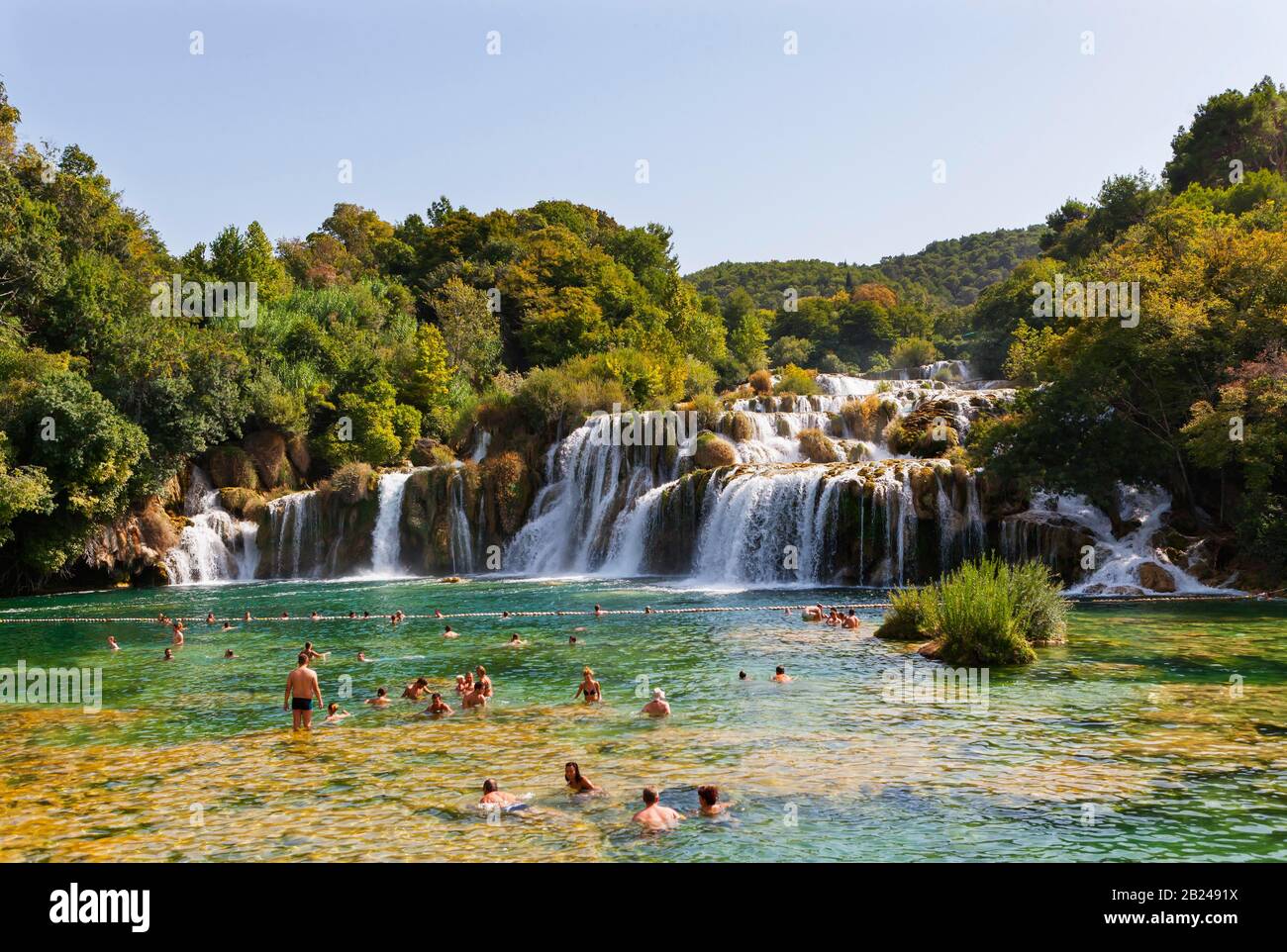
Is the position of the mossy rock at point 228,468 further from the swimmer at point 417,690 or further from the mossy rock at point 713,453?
the swimmer at point 417,690

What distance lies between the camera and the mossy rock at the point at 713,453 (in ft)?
132

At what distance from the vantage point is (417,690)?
16.5 metres

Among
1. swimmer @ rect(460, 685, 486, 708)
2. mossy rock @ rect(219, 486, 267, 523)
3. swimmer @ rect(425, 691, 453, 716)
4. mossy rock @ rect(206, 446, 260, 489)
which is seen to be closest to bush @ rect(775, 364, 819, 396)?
mossy rock @ rect(219, 486, 267, 523)

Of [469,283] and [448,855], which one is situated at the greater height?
[469,283]

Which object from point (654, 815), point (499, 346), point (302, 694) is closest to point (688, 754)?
point (654, 815)

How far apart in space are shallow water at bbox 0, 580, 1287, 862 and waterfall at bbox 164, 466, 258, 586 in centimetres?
1886

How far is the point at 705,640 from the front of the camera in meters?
21.9

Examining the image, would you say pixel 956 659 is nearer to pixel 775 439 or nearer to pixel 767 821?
pixel 767 821

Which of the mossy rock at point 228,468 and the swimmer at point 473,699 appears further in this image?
the mossy rock at point 228,468

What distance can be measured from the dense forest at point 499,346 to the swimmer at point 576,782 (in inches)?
861

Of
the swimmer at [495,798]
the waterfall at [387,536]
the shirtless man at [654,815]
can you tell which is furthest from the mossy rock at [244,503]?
the shirtless man at [654,815]

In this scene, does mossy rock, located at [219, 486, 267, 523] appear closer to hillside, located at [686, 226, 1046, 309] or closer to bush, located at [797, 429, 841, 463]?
bush, located at [797, 429, 841, 463]
